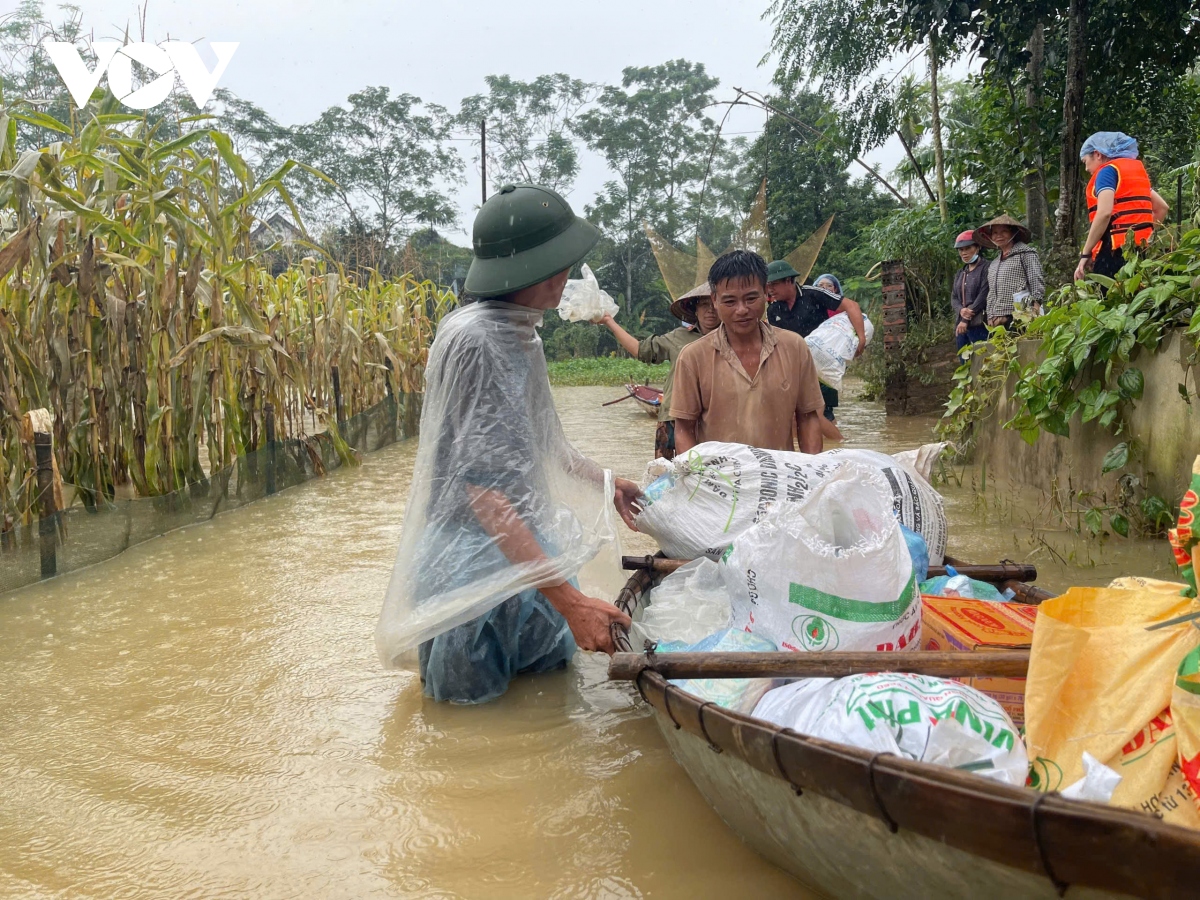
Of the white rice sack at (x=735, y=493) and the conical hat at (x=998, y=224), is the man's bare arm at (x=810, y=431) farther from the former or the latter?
the conical hat at (x=998, y=224)

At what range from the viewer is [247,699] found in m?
2.97

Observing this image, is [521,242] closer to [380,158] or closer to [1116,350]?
[1116,350]

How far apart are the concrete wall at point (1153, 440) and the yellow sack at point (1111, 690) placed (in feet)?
7.48

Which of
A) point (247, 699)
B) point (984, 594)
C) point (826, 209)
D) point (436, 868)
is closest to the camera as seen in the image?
point (436, 868)

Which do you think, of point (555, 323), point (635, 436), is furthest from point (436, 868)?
point (555, 323)

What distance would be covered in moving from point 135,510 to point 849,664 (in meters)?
4.06

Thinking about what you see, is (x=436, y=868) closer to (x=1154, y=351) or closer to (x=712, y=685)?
(x=712, y=685)

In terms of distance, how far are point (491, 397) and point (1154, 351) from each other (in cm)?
280

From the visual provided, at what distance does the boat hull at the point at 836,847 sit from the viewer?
1.33 meters

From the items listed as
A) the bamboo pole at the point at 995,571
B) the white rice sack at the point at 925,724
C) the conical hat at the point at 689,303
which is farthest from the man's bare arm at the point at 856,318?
the white rice sack at the point at 925,724

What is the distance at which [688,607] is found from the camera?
2596mm

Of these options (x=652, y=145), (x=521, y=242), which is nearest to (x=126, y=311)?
(x=521, y=242)

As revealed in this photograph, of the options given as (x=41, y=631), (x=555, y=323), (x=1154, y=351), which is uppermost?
(x=555, y=323)

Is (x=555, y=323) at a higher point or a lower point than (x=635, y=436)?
higher
